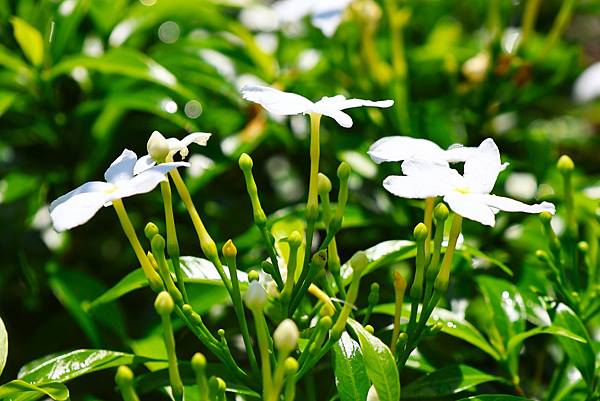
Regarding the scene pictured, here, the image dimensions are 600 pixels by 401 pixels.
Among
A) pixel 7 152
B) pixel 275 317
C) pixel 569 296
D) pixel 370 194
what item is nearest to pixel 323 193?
pixel 275 317

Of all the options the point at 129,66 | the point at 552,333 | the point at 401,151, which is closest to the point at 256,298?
the point at 401,151

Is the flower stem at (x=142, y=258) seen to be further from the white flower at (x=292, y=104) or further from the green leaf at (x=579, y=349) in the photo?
the green leaf at (x=579, y=349)

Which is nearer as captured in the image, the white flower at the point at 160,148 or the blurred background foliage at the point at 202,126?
the white flower at the point at 160,148

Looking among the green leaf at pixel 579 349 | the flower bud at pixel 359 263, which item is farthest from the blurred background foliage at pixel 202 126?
the flower bud at pixel 359 263

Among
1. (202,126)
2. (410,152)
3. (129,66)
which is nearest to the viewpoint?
(410,152)

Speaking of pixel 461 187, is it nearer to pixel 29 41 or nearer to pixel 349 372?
pixel 349 372

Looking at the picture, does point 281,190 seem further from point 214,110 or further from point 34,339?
point 34,339
